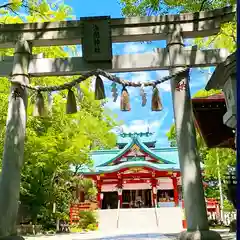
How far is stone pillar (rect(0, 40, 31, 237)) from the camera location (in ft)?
21.4

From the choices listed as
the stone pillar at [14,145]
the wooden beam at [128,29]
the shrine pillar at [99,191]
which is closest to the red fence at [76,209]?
the shrine pillar at [99,191]

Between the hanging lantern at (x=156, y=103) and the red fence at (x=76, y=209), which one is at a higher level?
the hanging lantern at (x=156, y=103)

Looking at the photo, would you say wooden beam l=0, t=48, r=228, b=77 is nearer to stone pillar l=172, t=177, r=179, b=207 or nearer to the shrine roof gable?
stone pillar l=172, t=177, r=179, b=207

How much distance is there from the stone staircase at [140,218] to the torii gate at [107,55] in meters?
17.3

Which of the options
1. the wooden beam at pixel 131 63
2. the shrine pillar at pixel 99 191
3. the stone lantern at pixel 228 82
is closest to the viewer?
the stone lantern at pixel 228 82

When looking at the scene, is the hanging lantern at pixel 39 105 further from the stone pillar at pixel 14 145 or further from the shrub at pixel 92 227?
the shrub at pixel 92 227

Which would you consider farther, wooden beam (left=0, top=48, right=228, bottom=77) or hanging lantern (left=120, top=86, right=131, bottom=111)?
wooden beam (left=0, top=48, right=228, bottom=77)

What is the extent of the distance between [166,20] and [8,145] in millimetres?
4317

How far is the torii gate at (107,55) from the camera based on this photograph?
695 cm

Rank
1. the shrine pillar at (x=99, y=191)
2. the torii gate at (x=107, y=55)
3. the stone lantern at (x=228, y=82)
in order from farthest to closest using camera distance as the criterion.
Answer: the shrine pillar at (x=99, y=191) < the torii gate at (x=107, y=55) < the stone lantern at (x=228, y=82)

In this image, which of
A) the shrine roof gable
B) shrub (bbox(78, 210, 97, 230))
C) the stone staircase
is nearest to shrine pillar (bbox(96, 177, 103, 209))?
the shrine roof gable

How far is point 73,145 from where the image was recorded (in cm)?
1672

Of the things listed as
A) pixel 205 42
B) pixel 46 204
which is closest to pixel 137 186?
pixel 46 204

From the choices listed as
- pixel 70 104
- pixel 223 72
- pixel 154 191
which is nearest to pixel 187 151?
pixel 223 72
